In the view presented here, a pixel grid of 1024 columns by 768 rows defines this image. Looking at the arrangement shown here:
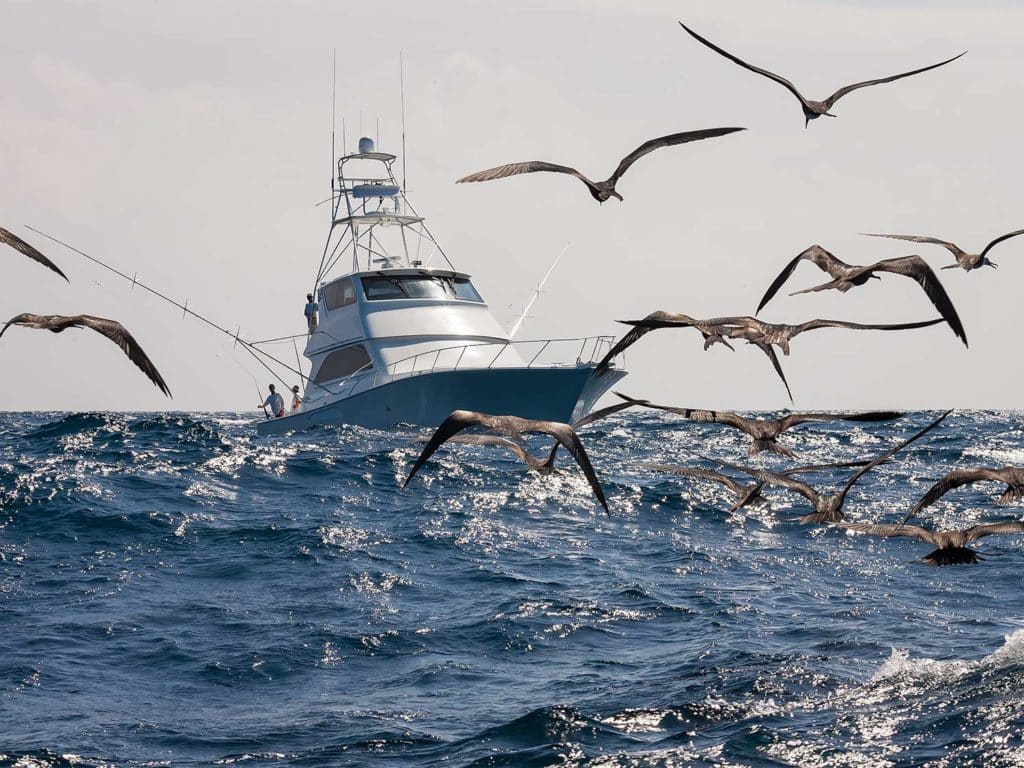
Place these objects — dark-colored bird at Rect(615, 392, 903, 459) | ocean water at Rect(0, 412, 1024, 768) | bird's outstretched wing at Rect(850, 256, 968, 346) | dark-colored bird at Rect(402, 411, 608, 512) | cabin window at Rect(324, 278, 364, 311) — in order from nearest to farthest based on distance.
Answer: dark-colored bird at Rect(402, 411, 608, 512) < bird's outstretched wing at Rect(850, 256, 968, 346) < dark-colored bird at Rect(615, 392, 903, 459) < ocean water at Rect(0, 412, 1024, 768) < cabin window at Rect(324, 278, 364, 311)

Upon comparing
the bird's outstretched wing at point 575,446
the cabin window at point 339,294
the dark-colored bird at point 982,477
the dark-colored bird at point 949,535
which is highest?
the cabin window at point 339,294

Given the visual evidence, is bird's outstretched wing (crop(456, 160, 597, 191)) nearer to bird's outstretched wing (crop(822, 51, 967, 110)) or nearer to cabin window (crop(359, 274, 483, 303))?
bird's outstretched wing (crop(822, 51, 967, 110))

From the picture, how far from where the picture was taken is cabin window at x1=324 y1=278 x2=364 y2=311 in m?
32.6

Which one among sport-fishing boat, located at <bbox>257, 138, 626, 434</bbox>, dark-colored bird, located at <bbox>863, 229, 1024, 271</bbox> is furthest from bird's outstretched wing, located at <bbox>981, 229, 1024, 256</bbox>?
sport-fishing boat, located at <bbox>257, 138, 626, 434</bbox>

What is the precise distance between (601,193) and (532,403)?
22.0 m

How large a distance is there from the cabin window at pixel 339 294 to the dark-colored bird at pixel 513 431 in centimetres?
2545

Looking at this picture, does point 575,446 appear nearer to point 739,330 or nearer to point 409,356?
point 739,330

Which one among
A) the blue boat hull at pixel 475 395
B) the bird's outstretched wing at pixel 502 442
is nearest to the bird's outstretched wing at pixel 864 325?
the bird's outstretched wing at pixel 502 442

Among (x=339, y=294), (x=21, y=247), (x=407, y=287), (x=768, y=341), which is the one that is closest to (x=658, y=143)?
(x=768, y=341)

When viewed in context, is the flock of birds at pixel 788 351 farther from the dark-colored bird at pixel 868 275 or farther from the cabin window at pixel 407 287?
the cabin window at pixel 407 287

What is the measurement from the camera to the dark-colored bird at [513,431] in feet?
20.6

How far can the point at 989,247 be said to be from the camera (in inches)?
291

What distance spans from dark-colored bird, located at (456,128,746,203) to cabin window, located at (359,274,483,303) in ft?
78.2

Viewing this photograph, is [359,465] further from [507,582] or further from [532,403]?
[507,582]
